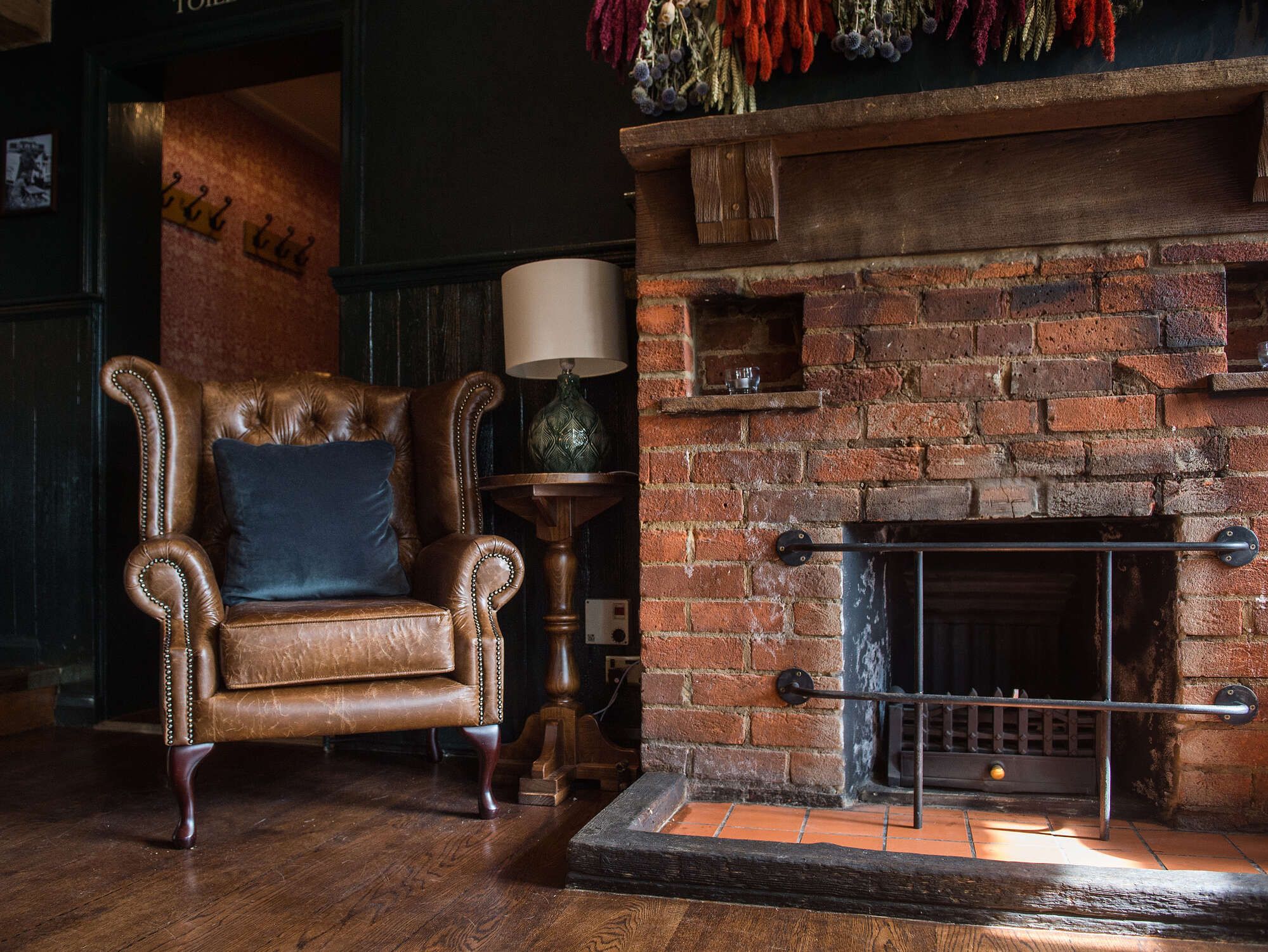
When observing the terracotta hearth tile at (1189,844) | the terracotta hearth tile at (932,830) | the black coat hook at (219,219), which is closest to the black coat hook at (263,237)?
the black coat hook at (219,219)

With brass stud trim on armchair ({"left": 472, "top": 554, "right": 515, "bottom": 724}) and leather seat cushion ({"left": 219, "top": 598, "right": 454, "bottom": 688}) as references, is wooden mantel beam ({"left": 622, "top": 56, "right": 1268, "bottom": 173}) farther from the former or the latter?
leather seat cushion ({"left": 219, "top": 598, "right": 454, "bottom": 688})

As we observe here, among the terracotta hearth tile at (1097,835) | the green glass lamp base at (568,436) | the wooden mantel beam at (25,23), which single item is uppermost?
the wooden mantel beam at (25,23)

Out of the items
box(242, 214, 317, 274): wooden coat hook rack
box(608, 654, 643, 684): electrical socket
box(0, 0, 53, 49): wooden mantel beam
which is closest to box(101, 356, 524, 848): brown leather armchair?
box(608, 654, 643, 684): electrical socket

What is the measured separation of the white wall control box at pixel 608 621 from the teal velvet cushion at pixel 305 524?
0.54 metres

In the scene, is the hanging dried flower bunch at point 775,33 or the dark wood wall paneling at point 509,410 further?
the dark wood wall paneling at point 509,410

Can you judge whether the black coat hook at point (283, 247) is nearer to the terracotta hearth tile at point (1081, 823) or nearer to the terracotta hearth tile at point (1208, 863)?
the terracotta hearth tile at point (1081, 823)

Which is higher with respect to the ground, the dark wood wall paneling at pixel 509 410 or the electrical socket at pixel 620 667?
the dark wood wall paneling at pixel 509 410

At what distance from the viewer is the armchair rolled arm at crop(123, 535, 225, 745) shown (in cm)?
195

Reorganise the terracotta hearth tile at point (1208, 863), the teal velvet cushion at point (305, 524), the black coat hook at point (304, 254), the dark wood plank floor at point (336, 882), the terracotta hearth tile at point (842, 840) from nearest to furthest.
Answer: the dark wood plank floor at point (336, 882) < the terracotta hearth tile at point (1208, 863) < the terracotta hearth tile at point (842, 840) < the teal velvet cushion at point (305, 524) < the black coat hook at point (304, 254)

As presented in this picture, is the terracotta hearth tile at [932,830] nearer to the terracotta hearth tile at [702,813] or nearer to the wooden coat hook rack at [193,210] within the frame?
the terracotta hearth tile at [702,813]

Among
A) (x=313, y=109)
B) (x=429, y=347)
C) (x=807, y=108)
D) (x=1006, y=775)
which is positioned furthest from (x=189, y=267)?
(x=1006, y=775)

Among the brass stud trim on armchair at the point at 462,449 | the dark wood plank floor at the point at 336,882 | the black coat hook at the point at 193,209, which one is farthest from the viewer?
the black coat hook at the point at 193,209

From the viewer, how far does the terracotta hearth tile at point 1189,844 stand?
1732 millimetres

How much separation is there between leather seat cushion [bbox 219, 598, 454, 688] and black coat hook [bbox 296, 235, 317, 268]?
11.2 ft
